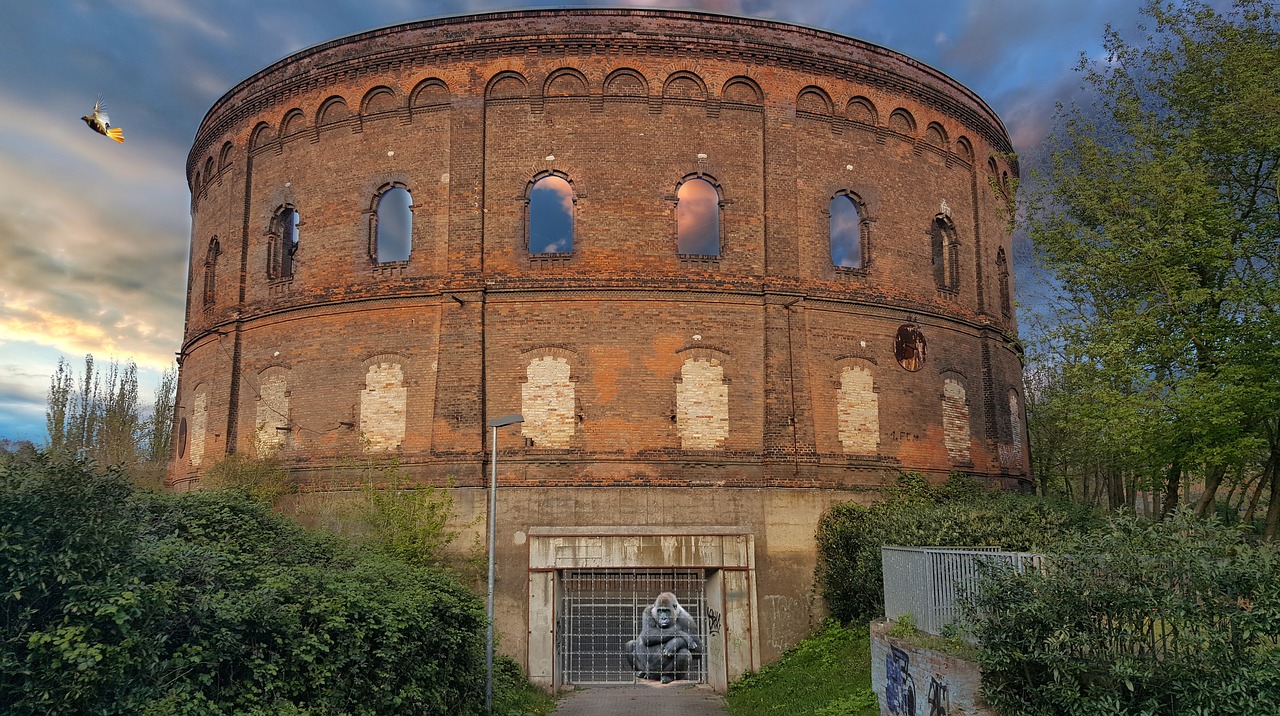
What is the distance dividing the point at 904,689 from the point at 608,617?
8.70 m

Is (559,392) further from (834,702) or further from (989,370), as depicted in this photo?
(989,370)

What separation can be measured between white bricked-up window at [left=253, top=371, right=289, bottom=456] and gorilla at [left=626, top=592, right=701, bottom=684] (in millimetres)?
9438

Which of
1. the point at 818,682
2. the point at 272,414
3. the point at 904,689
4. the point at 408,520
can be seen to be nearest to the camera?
the point at 904,689

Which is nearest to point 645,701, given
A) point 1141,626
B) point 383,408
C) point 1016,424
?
point 383,408

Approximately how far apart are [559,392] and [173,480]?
12479mm

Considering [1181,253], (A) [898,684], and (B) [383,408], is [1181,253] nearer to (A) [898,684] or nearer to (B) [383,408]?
(A) [898,684]

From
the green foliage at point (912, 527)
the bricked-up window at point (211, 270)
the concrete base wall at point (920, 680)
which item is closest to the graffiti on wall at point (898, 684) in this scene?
the concrete base wall at point (920, 680)

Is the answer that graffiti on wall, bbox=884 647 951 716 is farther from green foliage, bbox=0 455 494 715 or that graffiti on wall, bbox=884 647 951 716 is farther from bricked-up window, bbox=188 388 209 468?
bricked-up window, bbox=188 388 209 468

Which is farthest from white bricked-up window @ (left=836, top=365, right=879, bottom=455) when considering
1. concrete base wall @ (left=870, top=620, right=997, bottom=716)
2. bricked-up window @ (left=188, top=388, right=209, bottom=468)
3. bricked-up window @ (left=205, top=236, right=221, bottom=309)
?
bricked-up window @ (left=205, top=236, right=221, bottom=309)

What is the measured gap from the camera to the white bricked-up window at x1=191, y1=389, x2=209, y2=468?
24.8m

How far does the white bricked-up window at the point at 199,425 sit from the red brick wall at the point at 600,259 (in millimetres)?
639

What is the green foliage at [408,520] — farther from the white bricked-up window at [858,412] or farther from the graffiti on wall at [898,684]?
the graffiti on wall at [898,684]

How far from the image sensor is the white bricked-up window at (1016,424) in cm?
2631

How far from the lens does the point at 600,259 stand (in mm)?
21547
